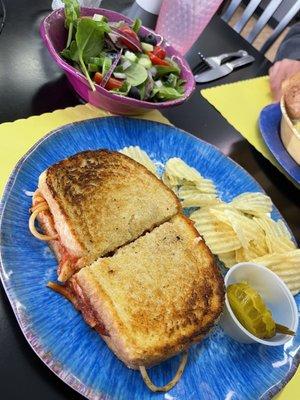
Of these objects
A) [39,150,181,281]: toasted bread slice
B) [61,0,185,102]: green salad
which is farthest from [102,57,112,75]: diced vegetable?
[39,150,181,281]: toasted bread slice

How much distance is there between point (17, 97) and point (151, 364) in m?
0.98

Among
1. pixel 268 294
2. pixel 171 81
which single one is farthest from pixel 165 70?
pixel 268 294

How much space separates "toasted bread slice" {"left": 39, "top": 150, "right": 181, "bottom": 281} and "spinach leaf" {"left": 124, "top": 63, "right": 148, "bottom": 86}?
0.31 metres

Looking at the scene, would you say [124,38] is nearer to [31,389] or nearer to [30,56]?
[30,56]

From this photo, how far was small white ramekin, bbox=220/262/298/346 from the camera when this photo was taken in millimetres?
1071

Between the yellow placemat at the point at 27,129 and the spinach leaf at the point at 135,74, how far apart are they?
0.51 feet

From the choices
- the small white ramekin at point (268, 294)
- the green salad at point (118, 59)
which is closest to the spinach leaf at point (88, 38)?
the green salad at point (118, 59)

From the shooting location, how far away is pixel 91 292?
946mm

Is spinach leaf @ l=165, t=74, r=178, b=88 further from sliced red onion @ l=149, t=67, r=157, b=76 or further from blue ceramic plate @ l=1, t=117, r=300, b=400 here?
blue ceramic plate @ l=1, t=117, r=300, b=400

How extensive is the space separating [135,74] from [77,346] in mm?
927

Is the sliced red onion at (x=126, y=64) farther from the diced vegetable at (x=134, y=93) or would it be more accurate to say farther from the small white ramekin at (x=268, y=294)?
the small white ramekin at (x=268, y=294)

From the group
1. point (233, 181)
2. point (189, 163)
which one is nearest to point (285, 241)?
point (233, 181)

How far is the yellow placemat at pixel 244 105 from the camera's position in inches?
69.2

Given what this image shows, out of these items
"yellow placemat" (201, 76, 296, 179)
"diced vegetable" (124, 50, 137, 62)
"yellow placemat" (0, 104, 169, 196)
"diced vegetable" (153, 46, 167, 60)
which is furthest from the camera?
"yellow placemat" (201, 76, 296, 179)
